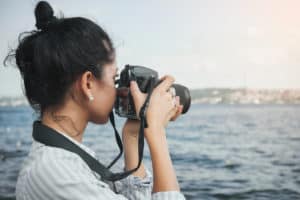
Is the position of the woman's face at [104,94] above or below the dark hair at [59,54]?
below

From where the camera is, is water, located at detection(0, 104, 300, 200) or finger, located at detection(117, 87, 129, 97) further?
water, located at detection(0, 104, 300, 200)

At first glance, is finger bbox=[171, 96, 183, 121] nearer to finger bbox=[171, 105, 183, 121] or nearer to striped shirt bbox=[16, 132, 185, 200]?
finger bbox=[171, 105, 183, 121]

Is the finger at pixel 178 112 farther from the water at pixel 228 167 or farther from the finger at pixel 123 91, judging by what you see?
the water at pixel 228 167

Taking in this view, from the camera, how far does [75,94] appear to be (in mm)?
824

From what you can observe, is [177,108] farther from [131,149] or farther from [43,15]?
[43,15]

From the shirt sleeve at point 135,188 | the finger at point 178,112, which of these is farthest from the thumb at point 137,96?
the shirt sleeve at point 135,188

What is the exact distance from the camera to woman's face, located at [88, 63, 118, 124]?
84cm

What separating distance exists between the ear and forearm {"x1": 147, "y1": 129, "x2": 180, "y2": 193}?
0.13m

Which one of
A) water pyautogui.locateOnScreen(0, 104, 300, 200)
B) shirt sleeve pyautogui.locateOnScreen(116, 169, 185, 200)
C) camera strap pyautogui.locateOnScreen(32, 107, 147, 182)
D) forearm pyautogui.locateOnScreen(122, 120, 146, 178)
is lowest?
water pyautogui.locateOnScreen(0, 104, 300, 200)

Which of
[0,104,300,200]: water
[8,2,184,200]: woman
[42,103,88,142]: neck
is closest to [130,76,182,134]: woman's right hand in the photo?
[8,2,184,200]: woman

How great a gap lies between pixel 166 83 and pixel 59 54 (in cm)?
21

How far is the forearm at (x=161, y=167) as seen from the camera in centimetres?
80

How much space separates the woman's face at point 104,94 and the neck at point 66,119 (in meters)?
0.02

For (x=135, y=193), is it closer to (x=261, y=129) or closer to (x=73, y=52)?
(x=73, y=52)
